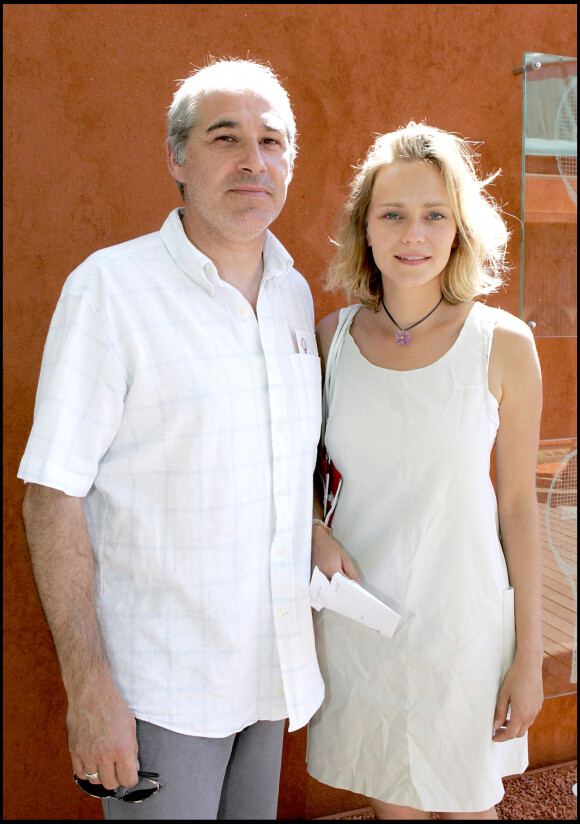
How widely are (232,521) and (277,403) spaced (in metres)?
0.30

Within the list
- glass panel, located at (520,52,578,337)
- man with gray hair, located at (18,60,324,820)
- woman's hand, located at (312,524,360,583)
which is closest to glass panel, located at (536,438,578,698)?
glass panel, located at (520,52,578,337)

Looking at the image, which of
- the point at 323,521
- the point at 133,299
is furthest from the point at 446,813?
the point at 133,299

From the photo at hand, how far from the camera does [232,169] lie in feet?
5.67

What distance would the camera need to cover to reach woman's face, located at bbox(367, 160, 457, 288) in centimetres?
188

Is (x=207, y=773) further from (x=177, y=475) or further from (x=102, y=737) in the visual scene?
(x=177, y=475)

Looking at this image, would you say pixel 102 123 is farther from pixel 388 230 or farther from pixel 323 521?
pixel 323 521

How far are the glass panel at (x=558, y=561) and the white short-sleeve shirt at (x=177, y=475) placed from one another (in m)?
1.40

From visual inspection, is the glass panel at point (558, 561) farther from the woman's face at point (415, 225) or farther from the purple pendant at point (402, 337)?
the woman's face at point (415, 225)

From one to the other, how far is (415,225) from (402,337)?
30 centimetres

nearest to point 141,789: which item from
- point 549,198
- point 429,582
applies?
point 429,582

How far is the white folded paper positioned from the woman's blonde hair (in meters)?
0.81

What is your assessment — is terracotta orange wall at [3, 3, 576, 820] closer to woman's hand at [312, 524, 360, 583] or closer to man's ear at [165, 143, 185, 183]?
man's ear at [165, 143, 185, 183]

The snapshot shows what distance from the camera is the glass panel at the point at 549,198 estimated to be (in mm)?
2547

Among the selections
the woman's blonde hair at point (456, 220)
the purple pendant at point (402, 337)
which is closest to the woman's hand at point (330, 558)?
the purple pendant at point (402, 337)
